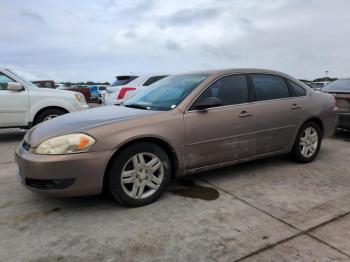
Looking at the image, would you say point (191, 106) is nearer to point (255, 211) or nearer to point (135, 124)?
point (135, 124)

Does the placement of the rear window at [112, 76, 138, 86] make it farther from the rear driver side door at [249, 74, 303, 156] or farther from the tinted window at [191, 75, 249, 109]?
the tinted window at [191, 75, 249, 109]

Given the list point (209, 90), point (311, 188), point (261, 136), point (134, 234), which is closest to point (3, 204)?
point (134, 234)

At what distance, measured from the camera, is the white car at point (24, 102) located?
303 inches

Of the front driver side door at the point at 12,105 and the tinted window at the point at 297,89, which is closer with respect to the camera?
the tinted window at the point at 297,89

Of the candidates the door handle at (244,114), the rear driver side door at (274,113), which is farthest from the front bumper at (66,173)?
the rear driver side door at (274,113)

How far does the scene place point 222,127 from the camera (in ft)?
14.2

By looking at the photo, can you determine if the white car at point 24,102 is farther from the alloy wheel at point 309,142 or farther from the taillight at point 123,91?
the alloy wheel at point 309,142

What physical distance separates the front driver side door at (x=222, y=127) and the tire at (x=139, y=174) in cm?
39

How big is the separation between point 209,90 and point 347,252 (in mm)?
2321

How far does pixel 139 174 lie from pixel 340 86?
5.97m

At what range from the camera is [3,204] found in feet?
13.0

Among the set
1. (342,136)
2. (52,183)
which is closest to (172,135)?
(52,183)

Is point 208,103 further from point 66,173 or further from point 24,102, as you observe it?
point 24,102

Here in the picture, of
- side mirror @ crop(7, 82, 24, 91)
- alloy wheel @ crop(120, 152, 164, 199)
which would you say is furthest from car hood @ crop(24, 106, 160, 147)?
side mirror @ crop(7, 82, 24, 91)
